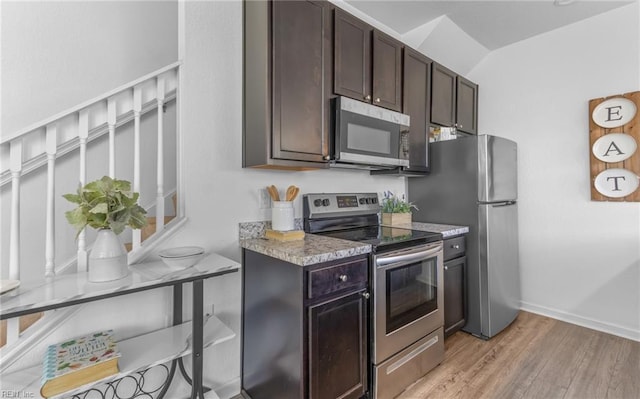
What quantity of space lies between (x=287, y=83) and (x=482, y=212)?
1.77 meters

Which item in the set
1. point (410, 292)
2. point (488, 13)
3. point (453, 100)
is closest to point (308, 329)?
point (410, 292)

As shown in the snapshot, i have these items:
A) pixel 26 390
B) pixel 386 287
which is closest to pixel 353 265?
pixel 386 287

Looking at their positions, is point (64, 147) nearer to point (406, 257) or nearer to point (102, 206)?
point (102, 206)

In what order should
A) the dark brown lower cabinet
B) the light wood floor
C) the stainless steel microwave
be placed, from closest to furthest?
the dark brown lower cabinet, the light wood floor, the stainless steel microwave

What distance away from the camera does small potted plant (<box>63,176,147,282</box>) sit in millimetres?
1132

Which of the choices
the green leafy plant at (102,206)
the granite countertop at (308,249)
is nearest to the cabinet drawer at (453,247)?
the granite countertop at (308,249)

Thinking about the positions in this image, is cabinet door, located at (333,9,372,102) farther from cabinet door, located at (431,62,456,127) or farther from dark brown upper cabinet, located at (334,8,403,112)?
cabinet door, located at (431,62,456,127)

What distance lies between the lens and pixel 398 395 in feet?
5.69

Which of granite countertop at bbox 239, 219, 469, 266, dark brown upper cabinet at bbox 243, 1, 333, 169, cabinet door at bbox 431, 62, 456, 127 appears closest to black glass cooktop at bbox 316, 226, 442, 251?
granite countertop at bbox 239, 219, 469, 266

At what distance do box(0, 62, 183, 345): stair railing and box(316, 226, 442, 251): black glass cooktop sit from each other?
1025mm

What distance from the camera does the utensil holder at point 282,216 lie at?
180 centimetres

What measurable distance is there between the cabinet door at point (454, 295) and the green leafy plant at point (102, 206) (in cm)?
205

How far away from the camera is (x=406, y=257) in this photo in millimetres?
1752

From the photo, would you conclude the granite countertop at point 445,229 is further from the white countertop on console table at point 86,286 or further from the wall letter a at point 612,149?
the white countertop on console table at point 86,286
